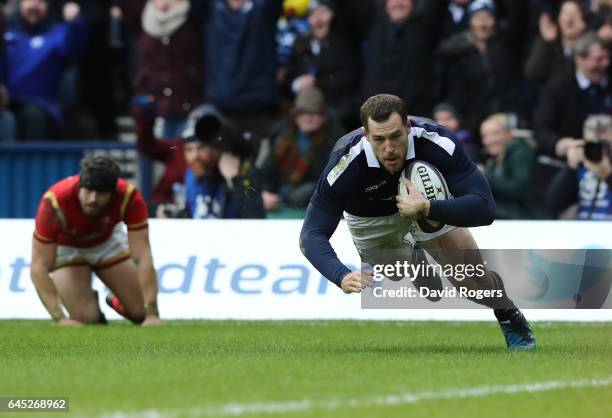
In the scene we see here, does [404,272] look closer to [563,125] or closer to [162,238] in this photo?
[162,238]

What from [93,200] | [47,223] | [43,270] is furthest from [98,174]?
[43,270]

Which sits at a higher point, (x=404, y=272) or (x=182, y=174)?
(x=404, y=272)

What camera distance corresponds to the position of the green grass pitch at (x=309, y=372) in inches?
289

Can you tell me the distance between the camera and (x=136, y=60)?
18.9 m

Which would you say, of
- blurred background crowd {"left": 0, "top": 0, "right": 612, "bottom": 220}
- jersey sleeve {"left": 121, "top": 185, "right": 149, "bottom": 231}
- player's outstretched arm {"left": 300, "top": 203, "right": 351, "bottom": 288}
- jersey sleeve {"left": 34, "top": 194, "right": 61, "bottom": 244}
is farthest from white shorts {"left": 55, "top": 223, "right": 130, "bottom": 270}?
player's outstretched arm {"left": 300, "top": 203, "right": 351, "bottom": 288}

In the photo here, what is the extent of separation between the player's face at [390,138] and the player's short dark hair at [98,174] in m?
3.72

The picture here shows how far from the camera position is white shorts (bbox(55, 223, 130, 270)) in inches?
571

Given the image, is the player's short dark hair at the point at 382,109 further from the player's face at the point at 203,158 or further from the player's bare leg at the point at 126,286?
the player's face at the point at 203,158

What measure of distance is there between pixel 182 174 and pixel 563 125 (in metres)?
4.40

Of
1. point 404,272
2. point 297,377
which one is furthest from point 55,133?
point 297,377

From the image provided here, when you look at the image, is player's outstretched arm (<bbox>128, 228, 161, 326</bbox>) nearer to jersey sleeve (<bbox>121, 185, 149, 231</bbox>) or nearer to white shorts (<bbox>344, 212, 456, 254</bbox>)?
jersey sleeve (<bbox>121, 185, 149, 231</bbox>)

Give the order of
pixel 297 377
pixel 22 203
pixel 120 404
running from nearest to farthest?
1. pixel 120 404
2. pixel 297 377
3. pixel 22 203

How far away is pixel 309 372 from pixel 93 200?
465 cm

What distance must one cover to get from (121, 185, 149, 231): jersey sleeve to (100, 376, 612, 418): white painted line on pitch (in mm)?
5798
